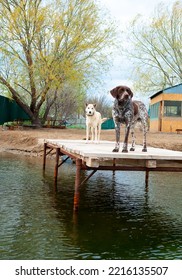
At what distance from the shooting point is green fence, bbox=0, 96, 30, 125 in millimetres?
29328

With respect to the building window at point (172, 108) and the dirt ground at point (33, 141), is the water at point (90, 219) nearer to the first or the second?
the dirt ground at point (33, 141)

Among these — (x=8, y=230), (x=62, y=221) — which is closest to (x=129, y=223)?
(x=62, y=221)

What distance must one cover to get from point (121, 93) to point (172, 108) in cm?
2223

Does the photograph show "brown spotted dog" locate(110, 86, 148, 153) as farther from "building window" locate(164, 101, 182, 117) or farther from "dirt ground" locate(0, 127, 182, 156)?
"building window" locate(164, 101, 182, 117)

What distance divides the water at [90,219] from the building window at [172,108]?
657 inches

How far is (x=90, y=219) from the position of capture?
8.66 meters

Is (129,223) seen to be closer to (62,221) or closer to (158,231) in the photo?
(158,231)

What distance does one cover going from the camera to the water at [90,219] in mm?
6762

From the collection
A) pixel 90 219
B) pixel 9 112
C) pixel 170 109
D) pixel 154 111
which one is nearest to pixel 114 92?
pixel 90 219

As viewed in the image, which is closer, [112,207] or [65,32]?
[112,207]

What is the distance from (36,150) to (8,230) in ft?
46.4

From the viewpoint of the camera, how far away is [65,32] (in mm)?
26031

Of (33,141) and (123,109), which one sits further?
(33,141)

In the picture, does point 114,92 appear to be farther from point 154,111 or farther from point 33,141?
point 154,111
